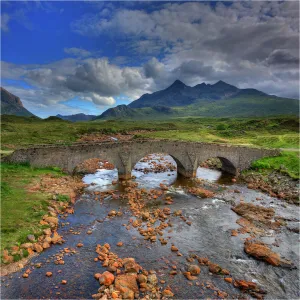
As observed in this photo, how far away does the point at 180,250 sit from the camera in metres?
17.3

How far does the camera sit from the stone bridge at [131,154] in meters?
28.7

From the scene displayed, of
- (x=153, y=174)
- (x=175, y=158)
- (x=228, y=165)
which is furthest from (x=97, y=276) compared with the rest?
(x=228, y=165)

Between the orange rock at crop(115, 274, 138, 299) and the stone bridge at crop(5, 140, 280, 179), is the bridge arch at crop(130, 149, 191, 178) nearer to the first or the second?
the stone bridge at crop(5, 140, 280, 179)

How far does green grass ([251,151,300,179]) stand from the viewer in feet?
124

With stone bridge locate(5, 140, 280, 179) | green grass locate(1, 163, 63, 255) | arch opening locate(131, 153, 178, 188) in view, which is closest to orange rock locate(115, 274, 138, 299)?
green grass locate(1, 163, 63, 255)

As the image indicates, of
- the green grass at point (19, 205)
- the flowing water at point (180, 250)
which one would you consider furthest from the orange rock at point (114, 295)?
the green grass at point (19, 205)

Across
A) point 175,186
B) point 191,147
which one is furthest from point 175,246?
point 191,147

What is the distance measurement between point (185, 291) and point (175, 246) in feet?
14.5

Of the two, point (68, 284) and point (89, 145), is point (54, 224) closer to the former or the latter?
point (68, 284)

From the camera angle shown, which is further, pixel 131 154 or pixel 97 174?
pixel 97 174

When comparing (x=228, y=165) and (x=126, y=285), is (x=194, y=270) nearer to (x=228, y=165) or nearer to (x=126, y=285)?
(x=126, y=285)

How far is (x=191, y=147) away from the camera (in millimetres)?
35750

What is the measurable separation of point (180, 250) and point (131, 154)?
17482 millimetres

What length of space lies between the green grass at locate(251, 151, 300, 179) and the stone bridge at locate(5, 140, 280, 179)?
104 cm
